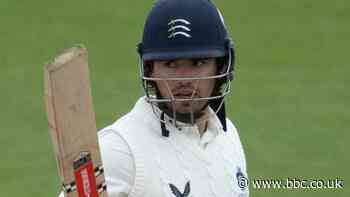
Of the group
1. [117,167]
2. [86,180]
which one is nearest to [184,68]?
[117,167]

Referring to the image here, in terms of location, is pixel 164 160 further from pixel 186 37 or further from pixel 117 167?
pixel 186 37

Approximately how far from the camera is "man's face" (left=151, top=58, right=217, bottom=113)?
402 centimetres

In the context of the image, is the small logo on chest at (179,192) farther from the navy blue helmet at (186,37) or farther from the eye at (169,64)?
the eye at (169,64)

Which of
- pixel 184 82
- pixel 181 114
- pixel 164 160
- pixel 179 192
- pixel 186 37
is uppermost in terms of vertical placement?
pixel 186 37

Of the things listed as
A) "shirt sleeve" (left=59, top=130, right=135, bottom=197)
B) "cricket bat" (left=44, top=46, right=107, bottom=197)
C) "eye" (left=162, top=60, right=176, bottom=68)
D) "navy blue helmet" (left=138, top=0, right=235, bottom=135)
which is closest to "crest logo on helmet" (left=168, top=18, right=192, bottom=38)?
"navy blue helmet" (left=138, top=0, right=235, bottom=135)

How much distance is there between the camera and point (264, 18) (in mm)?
12375

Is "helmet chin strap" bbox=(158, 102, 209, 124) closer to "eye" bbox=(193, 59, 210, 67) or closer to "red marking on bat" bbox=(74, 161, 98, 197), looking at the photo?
"eye" bbox=(193, 59, 210, 67)

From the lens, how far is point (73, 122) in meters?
3.47

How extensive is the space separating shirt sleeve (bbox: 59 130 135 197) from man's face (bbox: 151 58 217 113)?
263 mm

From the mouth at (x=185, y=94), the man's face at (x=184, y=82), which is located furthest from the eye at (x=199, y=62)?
the mouth at (x=185, y=94)

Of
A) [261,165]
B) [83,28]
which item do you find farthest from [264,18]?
[261,165]

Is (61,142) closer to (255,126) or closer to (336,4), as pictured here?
(255,126)

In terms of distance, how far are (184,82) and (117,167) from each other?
15.8 inches

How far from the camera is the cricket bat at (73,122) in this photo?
11.0 ft
